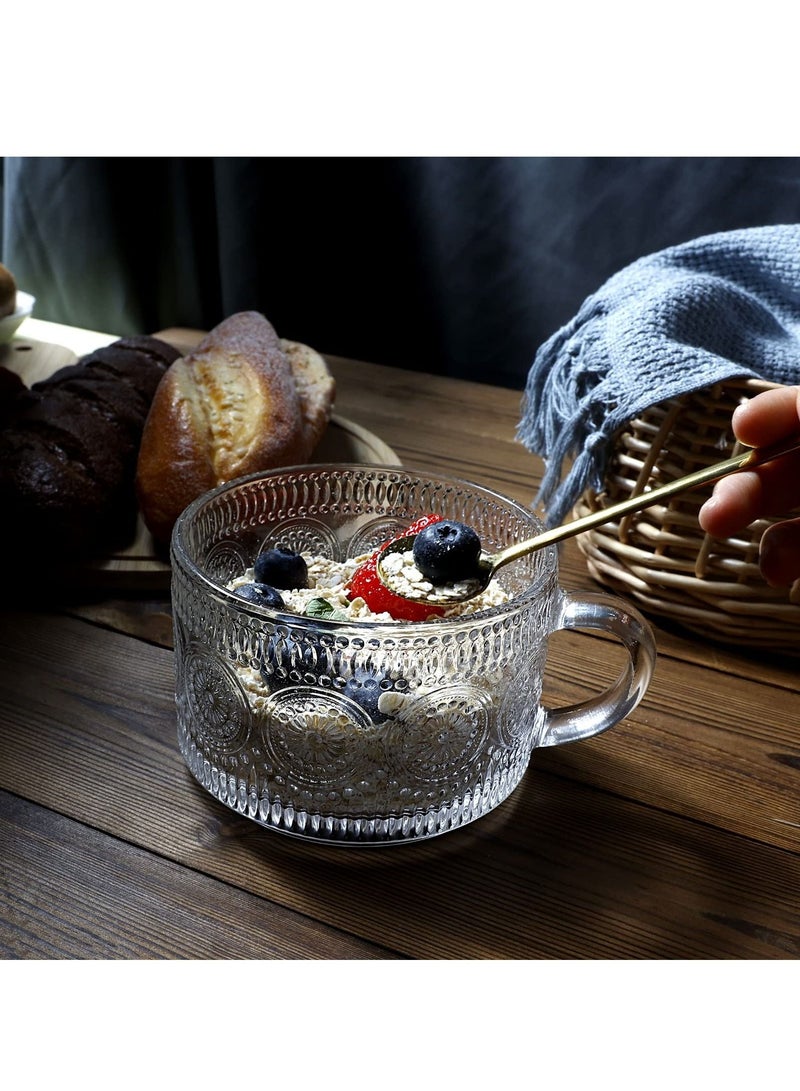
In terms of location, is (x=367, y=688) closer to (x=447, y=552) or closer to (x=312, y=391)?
(x=447, y=552)

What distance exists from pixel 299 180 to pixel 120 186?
0.30 metres

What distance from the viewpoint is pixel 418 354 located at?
1760 mm

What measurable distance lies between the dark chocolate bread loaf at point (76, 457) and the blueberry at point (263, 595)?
0.32m

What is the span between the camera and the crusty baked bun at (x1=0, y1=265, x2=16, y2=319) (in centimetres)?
138

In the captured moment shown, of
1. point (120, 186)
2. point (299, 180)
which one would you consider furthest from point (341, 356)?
point (120, 186)

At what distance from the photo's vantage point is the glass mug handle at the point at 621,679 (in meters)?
0.66

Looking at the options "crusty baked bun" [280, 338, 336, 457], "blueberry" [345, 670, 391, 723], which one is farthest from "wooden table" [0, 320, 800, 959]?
"crusty baked bun" [280, 338, 336, 457]

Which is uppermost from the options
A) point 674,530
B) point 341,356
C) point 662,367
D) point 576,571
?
point 662,367

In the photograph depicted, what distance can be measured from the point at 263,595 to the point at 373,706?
0.40 ft

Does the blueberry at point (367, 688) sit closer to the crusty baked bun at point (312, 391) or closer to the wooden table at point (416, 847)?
the wooden table at point (416, 847)

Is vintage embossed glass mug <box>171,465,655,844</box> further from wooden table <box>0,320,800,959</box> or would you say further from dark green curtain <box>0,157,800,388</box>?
dark green curtain <box>0,157,800,388</box>

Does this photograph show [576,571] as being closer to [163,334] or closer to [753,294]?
[753,294]

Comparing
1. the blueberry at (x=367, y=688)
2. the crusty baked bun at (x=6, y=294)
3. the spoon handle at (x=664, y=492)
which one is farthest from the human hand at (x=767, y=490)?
the crusty baked bun at (x=6, y=294)

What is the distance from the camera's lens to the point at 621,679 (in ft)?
2.24
